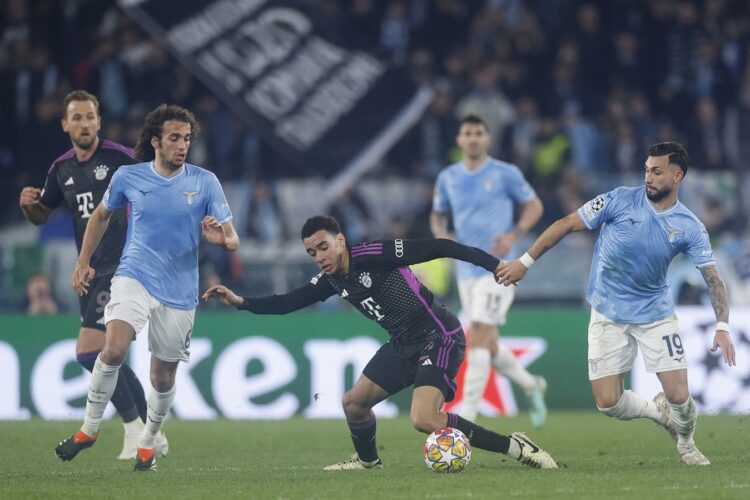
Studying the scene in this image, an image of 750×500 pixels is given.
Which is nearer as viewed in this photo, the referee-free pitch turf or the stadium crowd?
the referee-free pitch turf

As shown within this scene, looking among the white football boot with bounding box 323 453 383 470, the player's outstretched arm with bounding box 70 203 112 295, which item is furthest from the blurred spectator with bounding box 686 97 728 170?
the player's outstretched arm with bounding box 70 203 112 295

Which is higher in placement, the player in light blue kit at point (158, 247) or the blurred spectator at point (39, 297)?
the player in light blue kit at point (158, 247)

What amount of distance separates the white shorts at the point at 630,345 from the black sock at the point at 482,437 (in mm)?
1219

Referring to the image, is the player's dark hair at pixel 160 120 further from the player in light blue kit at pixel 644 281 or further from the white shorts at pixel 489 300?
the white shorts at pixel 489 300

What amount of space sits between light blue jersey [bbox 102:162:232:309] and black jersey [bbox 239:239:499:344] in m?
0.65

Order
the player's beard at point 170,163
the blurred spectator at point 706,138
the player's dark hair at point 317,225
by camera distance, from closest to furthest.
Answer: the player's dark hair at point 317,225 < the player's beard at point 170,163 < the blurred spectator at point 706,138

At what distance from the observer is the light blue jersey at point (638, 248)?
969cm

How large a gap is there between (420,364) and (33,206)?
3636 mm

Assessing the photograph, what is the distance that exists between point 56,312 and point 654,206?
853 cm

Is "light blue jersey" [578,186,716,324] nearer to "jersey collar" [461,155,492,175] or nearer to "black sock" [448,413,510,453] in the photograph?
"black sock" [448,413,510,453]

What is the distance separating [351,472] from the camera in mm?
9578

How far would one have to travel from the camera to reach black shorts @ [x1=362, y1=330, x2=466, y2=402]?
9.41 metres

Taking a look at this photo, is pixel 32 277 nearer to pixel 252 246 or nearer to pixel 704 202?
pixel 252 246

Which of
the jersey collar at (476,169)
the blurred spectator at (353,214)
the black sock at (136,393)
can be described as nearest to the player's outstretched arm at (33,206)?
the black sock at (136,393)
